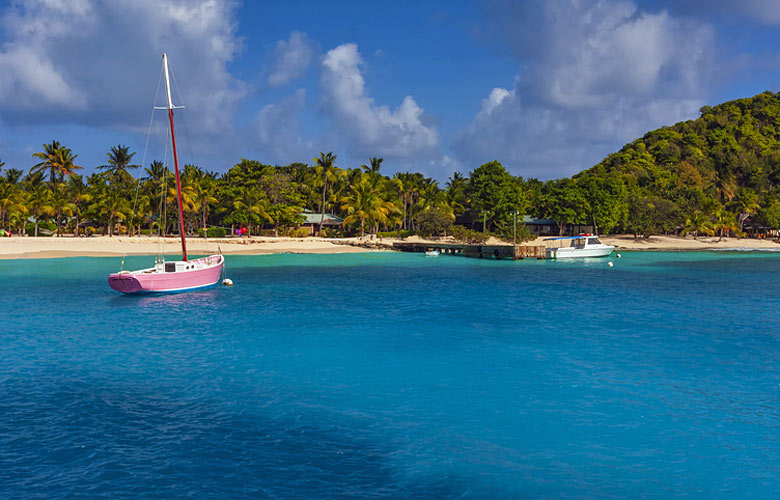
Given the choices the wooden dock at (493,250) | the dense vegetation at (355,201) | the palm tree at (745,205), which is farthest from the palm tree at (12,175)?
the palm tree at (745,205)

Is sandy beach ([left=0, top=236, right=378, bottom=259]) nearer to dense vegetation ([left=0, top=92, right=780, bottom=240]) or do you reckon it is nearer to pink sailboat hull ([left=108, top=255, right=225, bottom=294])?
dense vegetation ([left=0, top=92, right=780, bottom=240])

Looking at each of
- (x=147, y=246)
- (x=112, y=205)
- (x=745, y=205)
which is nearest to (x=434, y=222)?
(x=147, y=246)

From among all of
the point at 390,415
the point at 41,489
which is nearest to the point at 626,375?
the point at 390,415

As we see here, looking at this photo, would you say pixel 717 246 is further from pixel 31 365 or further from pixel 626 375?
pixel 31 365

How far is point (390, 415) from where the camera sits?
16.0 meters

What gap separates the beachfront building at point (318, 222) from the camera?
114000 millimetres

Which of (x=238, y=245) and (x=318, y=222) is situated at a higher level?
(x=318, y=222)

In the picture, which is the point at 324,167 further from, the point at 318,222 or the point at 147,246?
the point at 147,246

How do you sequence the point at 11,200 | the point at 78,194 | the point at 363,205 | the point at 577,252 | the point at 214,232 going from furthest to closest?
the point at 363,205 < the point at 214,232 < the point at 78,194 < the point at 11,200 < the point at 577,252

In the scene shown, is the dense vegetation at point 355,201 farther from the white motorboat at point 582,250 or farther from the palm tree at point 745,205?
the white motorboat at point 582,250

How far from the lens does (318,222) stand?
113812mm

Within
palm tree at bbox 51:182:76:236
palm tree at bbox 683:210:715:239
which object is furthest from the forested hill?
palm tree at bbox 51:182:76:236

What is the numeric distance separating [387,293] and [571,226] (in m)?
91.8

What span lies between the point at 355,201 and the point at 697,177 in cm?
9614
